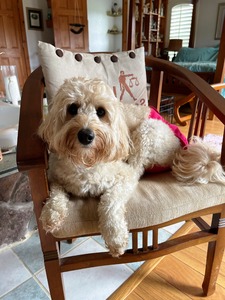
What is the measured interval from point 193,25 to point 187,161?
21.5 feet

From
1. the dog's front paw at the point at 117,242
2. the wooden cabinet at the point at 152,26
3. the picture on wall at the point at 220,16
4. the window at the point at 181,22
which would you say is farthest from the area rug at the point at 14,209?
the window at the point at 181,22

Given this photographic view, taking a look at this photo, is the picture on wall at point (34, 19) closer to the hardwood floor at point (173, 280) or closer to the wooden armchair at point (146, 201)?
the wooden armchair at point (146, 201)

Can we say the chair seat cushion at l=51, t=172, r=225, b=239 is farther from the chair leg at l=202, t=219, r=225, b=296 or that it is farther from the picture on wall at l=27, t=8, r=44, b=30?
the picture on wall at l=27, t=8, r=44, b=30

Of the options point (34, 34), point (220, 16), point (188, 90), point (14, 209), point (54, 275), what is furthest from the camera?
point (220, 16)

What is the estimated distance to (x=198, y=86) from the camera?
0.92 metres

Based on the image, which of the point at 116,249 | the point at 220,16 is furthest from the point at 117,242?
the point at 220,16

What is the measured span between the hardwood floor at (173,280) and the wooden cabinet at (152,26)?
4.71 metres

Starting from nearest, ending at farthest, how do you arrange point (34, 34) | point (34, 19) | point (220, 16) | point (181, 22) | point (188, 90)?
point (188, 90), point (34, 19), point (34, 34), point (220, 16), point (181, 22)

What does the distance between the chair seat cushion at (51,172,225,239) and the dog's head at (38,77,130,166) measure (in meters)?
0.14

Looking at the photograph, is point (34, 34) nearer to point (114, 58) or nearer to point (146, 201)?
point (114, 58)

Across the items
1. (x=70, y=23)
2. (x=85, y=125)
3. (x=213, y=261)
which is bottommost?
(x=213, y=261)

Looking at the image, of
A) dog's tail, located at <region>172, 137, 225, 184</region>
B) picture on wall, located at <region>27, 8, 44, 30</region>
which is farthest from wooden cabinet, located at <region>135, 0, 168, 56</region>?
dog's tail, located at <region>172, 137, 225, 184</region>

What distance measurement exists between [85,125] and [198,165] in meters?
0.41

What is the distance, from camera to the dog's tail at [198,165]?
0.80 metres
